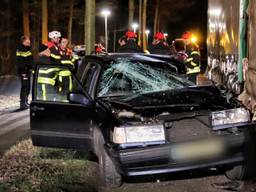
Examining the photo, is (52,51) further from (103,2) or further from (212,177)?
(103,2)

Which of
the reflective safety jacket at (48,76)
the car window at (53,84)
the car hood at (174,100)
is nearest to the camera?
the car hood at (174,100)

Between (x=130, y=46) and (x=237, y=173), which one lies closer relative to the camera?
(x=237, y=173)

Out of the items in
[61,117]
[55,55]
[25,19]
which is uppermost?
[25,19]

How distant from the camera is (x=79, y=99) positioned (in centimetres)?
632

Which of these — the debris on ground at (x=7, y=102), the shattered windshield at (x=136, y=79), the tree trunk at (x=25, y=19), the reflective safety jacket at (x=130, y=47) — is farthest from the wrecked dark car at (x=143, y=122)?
the tree trunk at (x=25, y=19)

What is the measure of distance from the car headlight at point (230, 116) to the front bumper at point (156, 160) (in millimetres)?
171

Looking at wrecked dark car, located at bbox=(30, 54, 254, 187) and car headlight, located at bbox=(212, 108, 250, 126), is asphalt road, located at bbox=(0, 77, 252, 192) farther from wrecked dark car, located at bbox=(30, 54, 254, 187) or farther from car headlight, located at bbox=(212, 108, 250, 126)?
car headlight, located at bbox=(212, 108, 250, 126)

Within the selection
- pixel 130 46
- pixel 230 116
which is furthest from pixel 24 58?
pixel 230 116

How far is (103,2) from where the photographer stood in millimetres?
41750

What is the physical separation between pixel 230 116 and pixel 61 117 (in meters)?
Result: 2.23

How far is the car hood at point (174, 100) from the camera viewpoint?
565cm

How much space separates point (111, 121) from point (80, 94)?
36.6 inches

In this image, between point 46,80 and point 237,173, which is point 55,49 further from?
point 237,173

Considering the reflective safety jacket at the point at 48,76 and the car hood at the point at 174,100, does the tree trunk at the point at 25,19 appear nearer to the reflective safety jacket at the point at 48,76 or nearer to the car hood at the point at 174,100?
the reflective safety jacket at the point at 48,76
